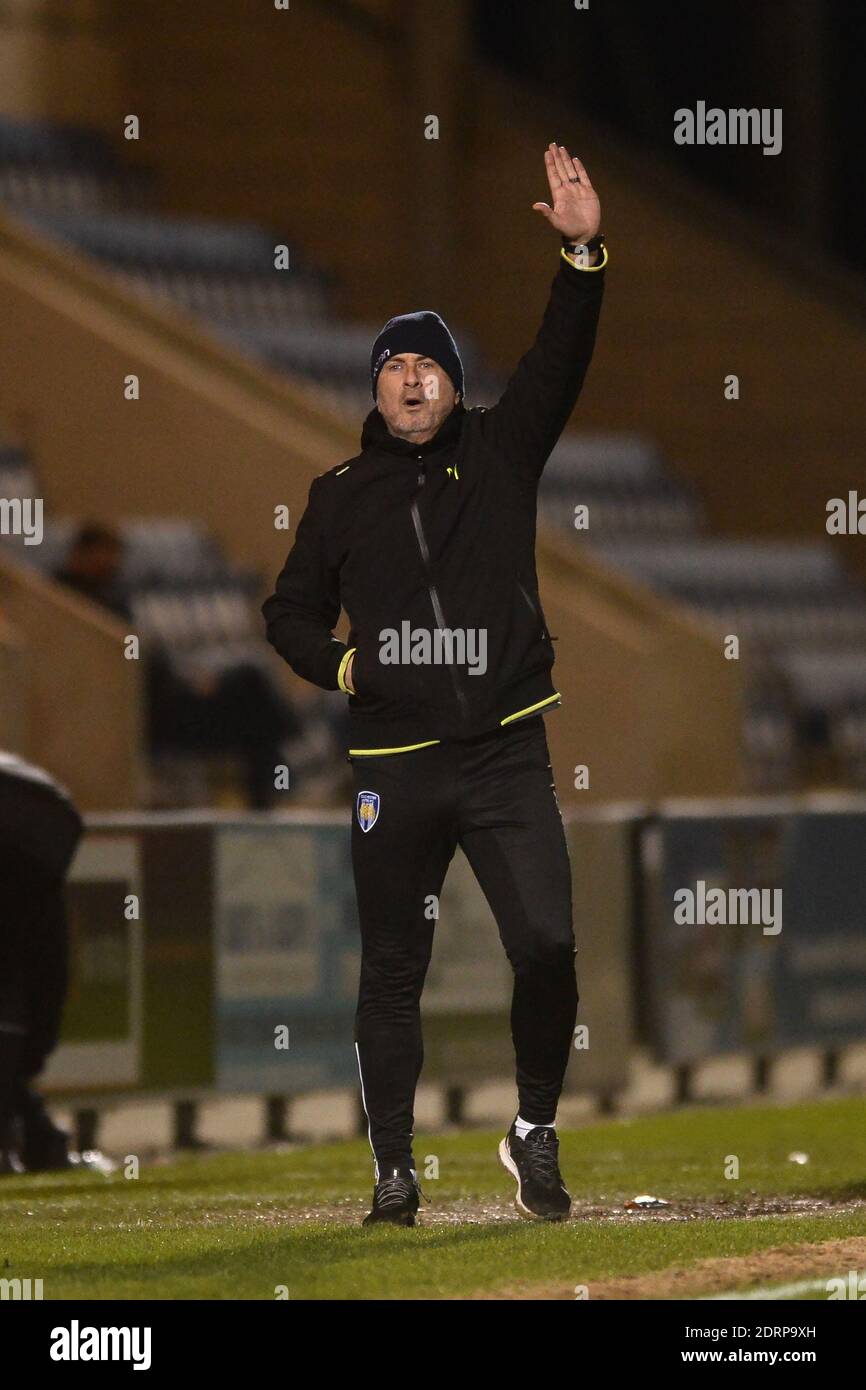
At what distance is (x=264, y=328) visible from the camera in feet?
82.8

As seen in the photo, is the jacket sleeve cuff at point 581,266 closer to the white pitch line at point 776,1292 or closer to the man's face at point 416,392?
the man's face at point 416,392

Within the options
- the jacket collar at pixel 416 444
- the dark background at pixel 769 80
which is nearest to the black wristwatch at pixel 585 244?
the jacket collar at pixel 416 444

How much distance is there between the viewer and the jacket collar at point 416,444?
7.29 metres

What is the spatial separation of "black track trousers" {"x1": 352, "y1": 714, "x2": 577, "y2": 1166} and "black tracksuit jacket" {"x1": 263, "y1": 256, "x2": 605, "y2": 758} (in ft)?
0.30

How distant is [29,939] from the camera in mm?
10047

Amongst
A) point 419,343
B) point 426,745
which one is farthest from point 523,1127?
point 419,343

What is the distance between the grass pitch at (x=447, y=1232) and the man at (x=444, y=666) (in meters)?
0.40

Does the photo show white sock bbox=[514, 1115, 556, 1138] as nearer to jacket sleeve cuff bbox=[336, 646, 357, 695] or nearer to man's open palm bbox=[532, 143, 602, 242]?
jacket sleeve cuff bbox=[336, 646, 357, 695]

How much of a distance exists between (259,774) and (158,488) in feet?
14.3

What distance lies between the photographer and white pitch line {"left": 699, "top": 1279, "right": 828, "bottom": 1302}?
618 cm

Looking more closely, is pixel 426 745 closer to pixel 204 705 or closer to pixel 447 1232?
pixel 447 1232

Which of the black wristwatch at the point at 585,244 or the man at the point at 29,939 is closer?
the black wristwatch at the point at 585,244

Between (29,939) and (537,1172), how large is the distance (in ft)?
10.2
